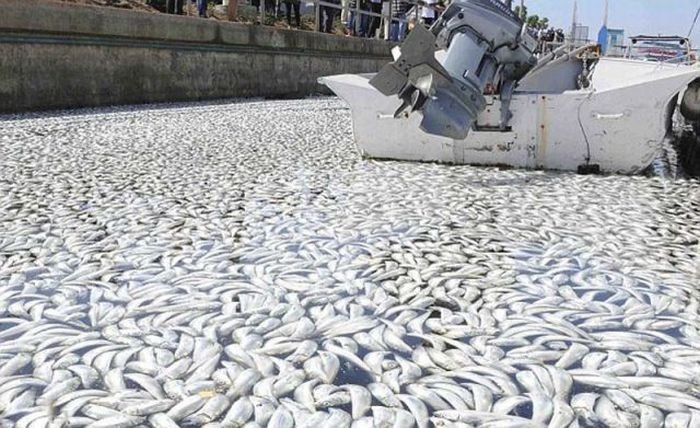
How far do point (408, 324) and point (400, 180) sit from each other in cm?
292

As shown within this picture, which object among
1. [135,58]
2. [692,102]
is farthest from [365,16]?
[692,102]

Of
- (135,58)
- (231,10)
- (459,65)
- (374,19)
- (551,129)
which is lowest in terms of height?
(551,129)

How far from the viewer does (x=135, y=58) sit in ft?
35.8

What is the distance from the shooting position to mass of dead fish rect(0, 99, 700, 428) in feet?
6.31

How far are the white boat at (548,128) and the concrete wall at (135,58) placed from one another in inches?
206

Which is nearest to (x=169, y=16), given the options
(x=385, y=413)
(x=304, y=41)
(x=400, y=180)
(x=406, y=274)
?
(x=304, y=41)

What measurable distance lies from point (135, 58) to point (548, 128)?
24.8ft

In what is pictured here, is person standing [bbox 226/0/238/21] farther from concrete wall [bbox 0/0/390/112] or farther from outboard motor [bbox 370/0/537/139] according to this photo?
outboard motor [bbox 370/0/537/139]

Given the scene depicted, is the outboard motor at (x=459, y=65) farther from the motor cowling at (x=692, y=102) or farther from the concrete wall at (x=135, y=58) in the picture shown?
the concrete wall at (x=135, y=58)

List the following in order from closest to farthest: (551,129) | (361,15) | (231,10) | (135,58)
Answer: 1. (551,129)
2. (135,58)
3. (231,10)
4. (361,15)

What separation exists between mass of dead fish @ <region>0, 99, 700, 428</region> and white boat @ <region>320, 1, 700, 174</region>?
40 centimetres

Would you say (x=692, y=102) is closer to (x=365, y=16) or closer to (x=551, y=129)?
(x=551, y=129)

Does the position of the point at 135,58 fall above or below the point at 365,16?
below

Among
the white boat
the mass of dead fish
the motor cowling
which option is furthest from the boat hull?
the mass of dead fish
